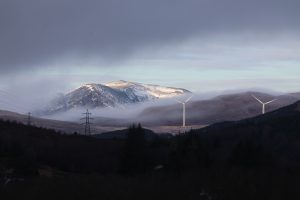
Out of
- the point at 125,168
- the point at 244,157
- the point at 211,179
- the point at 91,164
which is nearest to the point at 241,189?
the point at 211,179

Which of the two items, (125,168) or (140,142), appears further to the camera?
(140,142)

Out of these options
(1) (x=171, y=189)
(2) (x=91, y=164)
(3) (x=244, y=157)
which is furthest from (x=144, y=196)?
(2) (x=91, y=164)

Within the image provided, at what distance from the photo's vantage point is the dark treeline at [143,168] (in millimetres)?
18797

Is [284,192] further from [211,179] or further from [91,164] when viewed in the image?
[91,164]

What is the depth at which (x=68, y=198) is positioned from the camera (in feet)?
61.2

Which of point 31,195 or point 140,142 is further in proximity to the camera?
point 140,142

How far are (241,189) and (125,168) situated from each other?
3178cm

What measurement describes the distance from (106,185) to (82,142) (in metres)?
60.4

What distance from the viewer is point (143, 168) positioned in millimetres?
51188

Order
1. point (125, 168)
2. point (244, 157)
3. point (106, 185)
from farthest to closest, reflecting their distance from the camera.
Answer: point (125, 168) < point (244, 157) < point (106, 185)

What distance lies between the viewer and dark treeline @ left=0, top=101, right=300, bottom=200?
740 inches

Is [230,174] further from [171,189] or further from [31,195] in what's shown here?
[31,195]

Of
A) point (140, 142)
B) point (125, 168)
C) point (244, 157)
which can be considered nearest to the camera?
point (244, 157)

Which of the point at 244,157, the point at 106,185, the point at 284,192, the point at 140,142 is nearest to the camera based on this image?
the point at 284,192
